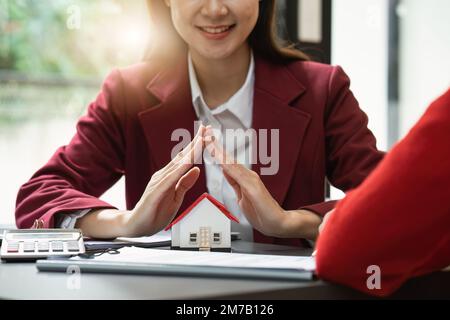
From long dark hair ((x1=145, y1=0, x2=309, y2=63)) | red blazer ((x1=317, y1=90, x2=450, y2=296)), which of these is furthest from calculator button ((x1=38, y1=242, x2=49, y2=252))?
long dark hair ((x1=145, y1=0, x2=309, y2=63))

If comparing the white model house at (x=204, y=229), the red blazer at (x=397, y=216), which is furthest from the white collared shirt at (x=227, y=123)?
the red blazer at (x=397, y=216)

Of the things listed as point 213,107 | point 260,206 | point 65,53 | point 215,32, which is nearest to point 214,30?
point 215,32

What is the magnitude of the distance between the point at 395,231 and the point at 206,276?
0.77 ft

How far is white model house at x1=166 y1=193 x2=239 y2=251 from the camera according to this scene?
1142 mm

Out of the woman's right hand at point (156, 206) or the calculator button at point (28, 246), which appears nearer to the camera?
the calculator button at point (28, 246)

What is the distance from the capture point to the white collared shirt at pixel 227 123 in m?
1.59

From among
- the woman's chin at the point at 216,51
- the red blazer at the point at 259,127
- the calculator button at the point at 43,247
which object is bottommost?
the calculator button at the point at 43,247

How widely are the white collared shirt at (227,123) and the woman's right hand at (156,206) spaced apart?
13.5 inches

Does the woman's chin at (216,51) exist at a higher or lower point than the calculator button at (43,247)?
higher

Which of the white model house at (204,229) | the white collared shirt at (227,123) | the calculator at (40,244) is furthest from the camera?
the white collared shirt at (227,123)

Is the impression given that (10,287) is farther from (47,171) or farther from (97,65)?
(97,65)

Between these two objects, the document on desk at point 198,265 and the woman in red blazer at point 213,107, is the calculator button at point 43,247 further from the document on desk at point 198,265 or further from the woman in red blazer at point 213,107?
the woman in red blazer at point 213,107

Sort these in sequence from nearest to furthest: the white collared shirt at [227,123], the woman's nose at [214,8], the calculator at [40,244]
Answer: the calculator at [40,244] < the woman's nose at [214,8] < the white collared shirt at [227,123]

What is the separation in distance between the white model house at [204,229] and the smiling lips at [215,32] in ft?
1.62
